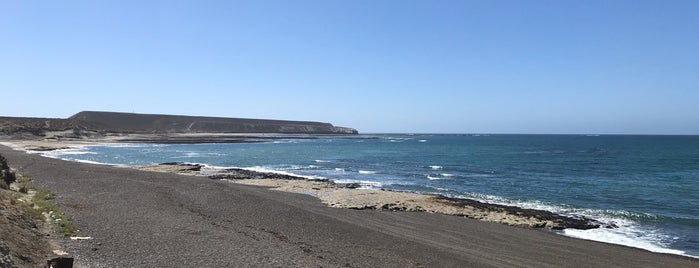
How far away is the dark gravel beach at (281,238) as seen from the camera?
12.5m

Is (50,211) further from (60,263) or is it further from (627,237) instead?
(627,237)

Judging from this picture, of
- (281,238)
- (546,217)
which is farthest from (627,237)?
(281,238)

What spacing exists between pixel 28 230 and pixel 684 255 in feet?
67.4

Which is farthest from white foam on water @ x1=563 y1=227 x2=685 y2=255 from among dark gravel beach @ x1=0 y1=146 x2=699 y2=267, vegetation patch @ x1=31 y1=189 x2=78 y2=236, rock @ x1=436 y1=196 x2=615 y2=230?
vegetation patch @ x1=31 y1=189 x2=78 y2=236

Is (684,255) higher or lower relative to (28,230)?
lower

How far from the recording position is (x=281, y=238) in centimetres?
1517

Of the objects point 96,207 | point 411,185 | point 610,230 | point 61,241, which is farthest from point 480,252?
point 411,185

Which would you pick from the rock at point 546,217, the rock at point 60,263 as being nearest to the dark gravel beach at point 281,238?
the rock at point 546,217

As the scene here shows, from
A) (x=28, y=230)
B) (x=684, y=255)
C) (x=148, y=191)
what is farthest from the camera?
(x=148, y=191)

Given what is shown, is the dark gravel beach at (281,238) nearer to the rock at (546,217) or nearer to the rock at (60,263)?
the rock at (546,217)

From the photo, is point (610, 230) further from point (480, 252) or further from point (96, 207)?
point (96, 207)

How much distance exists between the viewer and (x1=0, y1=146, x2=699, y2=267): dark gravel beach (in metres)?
12.5

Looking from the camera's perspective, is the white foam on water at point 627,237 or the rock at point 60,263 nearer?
the rock at point 60,263

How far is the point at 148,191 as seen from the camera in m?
23.2
